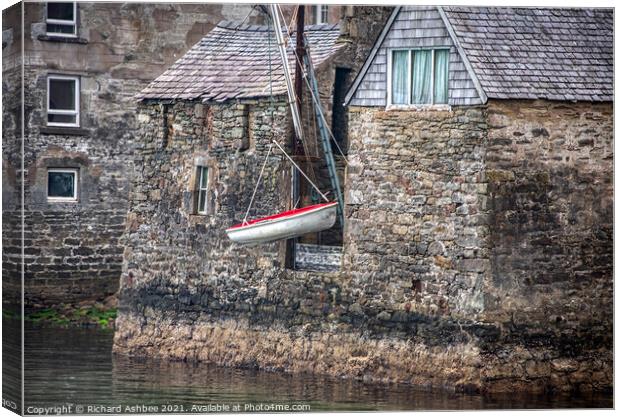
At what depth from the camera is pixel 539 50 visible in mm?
27609

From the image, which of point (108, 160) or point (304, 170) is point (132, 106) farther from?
point (304, 170)

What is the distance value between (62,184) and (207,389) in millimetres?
6149

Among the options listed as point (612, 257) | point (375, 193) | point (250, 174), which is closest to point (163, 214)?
point (250, 174)

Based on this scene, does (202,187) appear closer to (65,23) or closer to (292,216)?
(292,216)

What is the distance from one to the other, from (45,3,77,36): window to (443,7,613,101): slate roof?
501cm

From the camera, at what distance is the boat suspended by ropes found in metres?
28.6

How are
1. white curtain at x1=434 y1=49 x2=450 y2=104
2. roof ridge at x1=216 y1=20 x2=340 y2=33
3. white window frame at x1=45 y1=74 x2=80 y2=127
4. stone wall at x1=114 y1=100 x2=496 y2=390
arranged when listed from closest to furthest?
white curtain at x1=434 y1=49 x2=450 y2=104, stone wall at x1=114 y1=100 x2=496 y2=390, roof ridge at x1=216 y1=20 x2=340 y2=33, white window frame at x1=45 y1=74 x2=80 y2=127

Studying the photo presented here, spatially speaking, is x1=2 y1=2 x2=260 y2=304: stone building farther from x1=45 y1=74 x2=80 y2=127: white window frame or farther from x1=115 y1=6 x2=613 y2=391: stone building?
x1=115 y1=6 x2=613 y2=391: stone building

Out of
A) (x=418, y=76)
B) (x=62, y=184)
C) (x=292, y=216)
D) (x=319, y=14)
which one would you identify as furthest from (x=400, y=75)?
(x=62, y=184)

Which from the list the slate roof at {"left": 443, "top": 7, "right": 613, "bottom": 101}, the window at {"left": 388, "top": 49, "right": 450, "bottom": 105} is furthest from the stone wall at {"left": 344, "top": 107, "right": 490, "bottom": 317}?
the slate roof at {"left": 443, "top": 7, "right": 613, "bottom": 101}

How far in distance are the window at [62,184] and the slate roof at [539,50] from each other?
24.2 ft

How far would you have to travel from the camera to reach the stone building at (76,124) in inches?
1078

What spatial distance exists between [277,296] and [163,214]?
7.93ft

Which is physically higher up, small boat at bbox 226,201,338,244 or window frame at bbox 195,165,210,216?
window frame at bbox 195,165,210,216
